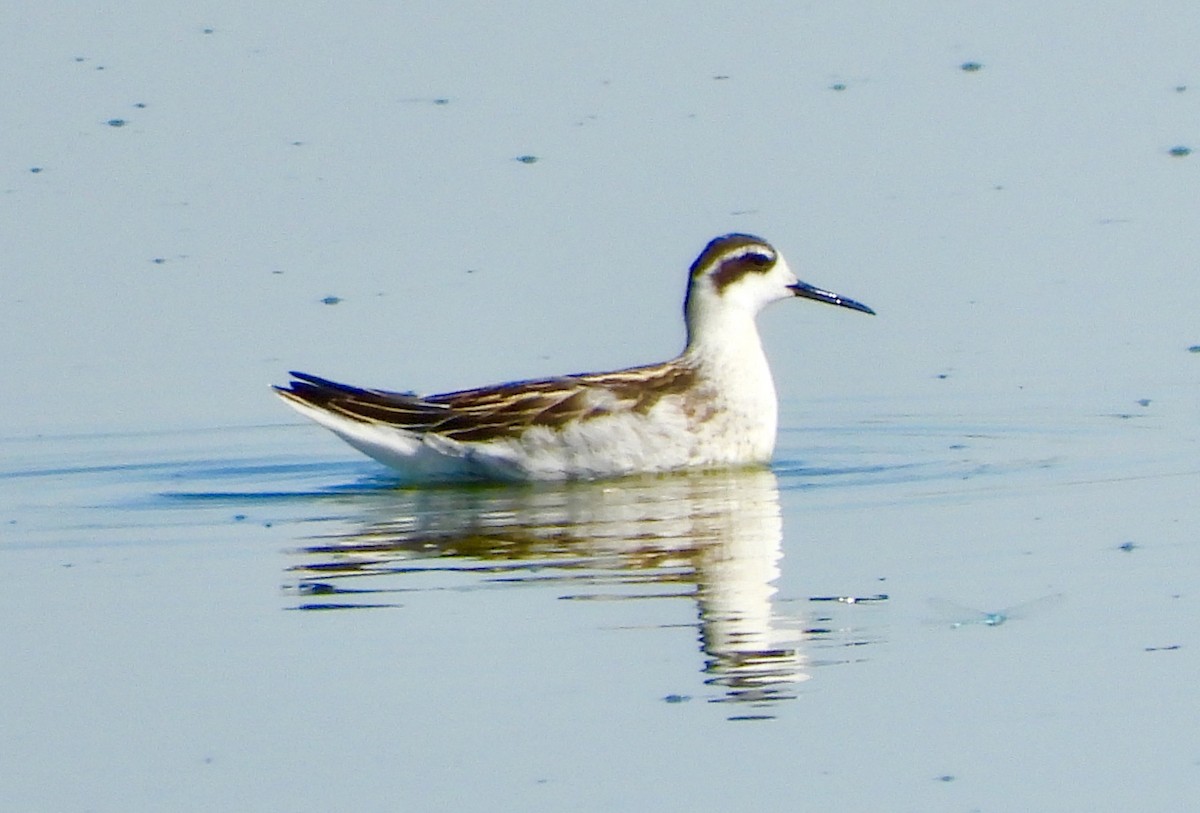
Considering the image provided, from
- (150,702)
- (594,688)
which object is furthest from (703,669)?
(150,702)

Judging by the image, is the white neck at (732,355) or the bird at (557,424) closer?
the bird at (557,424)

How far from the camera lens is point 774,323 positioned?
17.8 m

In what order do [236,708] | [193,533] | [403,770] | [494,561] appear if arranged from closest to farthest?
[403,770], [236,708], [494,561], [193,533]

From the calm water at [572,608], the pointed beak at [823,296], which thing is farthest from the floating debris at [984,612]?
the pointed beak at [823,296]

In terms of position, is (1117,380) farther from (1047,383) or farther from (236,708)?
(236,708)

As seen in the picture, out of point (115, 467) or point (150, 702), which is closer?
point (150, 702)

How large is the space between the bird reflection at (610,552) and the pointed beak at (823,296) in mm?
1453

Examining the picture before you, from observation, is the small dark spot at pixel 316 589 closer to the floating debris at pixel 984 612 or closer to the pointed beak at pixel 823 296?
the floating debris at pixel 984 612

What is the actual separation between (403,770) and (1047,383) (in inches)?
287

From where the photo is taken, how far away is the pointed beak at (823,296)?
52.5 ft

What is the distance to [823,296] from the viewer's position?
632 inches

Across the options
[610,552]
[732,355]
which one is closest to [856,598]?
[610,552]

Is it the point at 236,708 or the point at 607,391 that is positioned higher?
the point at 607,391

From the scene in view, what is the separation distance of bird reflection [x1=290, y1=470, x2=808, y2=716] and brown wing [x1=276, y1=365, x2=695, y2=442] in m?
0.33
